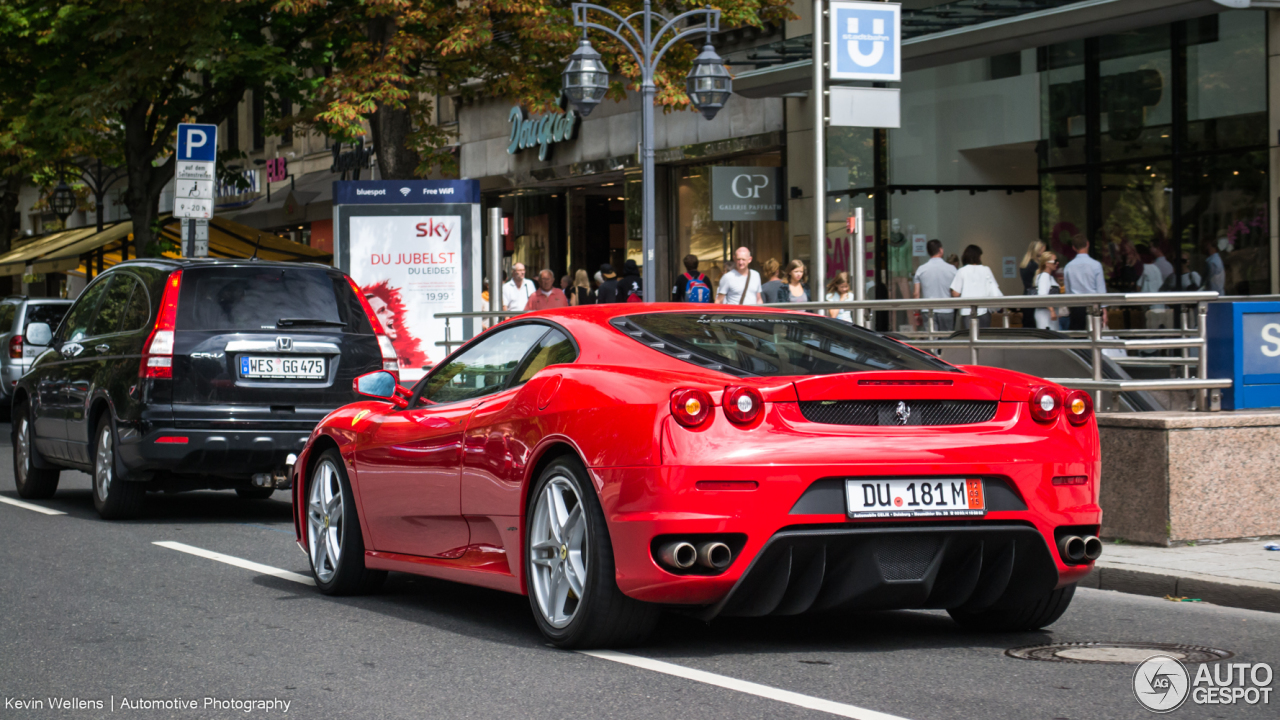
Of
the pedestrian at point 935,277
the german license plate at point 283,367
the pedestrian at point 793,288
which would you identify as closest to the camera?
the german license plate at point 283,367

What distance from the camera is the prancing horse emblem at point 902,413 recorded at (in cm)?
569

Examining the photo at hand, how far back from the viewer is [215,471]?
422 inches

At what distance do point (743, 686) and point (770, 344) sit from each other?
4.65 feet

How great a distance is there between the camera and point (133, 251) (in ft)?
103

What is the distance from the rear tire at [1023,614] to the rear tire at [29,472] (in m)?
8.41

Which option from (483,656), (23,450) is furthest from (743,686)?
(23,450)

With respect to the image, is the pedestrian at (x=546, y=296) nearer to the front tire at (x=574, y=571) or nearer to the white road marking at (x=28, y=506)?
the white road marking at (x=28, y=506)

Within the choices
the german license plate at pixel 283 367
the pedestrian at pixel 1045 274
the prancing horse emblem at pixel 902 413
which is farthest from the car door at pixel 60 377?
the pedestrian at pixel 1045 274

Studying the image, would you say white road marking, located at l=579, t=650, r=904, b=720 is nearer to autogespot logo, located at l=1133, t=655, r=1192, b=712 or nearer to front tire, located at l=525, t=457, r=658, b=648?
front tire, located at l=525, t=457, r=658, b=648

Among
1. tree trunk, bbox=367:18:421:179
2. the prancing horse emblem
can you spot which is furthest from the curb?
tree trunk, bbox=367:18:421:179

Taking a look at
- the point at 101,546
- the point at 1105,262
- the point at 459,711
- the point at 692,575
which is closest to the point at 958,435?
the point at 692,575

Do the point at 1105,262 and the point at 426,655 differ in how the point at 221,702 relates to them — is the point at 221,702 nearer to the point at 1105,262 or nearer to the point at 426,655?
the point at 426,655

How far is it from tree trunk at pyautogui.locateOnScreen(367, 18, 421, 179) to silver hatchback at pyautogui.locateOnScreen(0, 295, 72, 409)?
16.1 feet

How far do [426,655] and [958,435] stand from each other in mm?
2111
